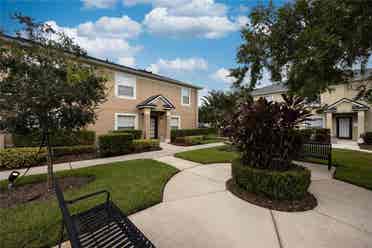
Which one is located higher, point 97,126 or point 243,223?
point 97,126

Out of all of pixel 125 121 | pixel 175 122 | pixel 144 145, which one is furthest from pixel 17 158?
pixel 175 122

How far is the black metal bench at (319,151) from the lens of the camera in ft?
19.3

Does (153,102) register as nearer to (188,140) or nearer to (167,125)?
(167,125)

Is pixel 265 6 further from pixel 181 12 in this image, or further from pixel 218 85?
pixel 218 85

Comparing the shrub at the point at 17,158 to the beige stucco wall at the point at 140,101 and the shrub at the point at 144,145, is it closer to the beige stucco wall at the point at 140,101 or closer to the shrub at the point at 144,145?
the beige stucco wall at the point at 140,101

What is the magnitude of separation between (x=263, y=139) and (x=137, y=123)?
10947 millimetres

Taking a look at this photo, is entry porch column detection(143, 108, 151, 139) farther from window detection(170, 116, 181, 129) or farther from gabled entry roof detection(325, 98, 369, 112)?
gabled entry roof detection(325, 98, 369, 112)

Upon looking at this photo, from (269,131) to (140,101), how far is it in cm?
1125

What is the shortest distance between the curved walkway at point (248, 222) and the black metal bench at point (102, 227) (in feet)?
1.90

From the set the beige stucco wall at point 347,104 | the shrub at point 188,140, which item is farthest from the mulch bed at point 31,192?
the beige stucco wall at point 347,104

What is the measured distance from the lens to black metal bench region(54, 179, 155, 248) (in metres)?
1.66

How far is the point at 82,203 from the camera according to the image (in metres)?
3.24

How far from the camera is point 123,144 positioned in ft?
28.7

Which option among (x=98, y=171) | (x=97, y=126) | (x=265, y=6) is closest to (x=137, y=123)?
(x=97, y=126)
